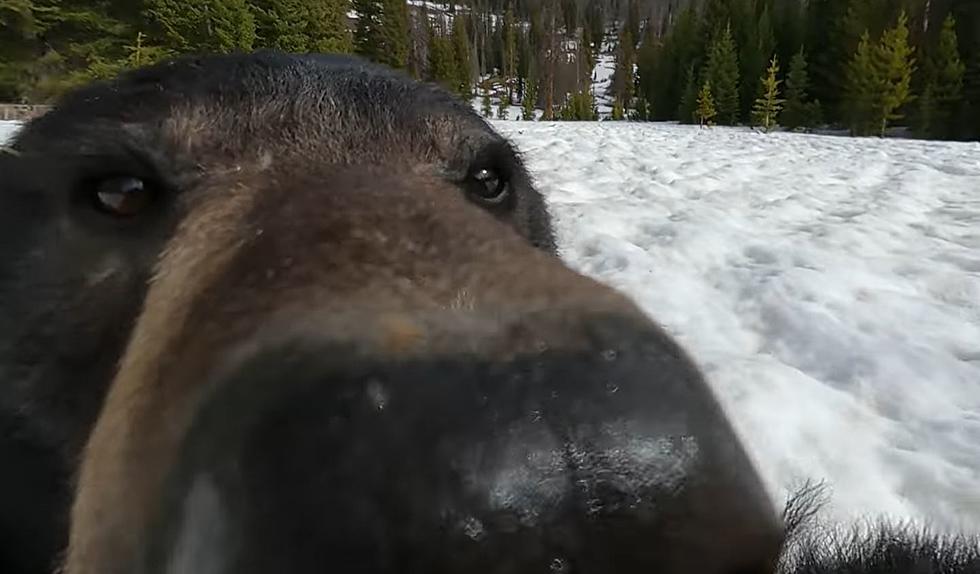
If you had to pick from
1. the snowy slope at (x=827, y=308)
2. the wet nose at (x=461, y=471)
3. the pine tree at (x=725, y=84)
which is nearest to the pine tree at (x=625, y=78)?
the pine tree at (x=725, y=84)

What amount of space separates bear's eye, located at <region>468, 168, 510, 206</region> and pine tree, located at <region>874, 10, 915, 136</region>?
145 feet

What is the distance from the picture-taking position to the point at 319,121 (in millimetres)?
1812

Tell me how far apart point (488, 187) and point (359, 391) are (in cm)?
135

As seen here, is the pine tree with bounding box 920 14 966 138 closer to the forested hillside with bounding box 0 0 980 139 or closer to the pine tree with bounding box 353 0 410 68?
the forested hillside with bounding box 0 0 980 139

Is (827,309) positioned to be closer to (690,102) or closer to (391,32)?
(391,32)

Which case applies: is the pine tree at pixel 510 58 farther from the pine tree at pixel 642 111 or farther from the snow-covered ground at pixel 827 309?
the snow-covered ground at pixel 827 309

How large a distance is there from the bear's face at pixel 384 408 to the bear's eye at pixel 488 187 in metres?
0.44

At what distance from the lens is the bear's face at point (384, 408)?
2.71 ft

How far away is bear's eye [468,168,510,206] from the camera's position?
2.09 m

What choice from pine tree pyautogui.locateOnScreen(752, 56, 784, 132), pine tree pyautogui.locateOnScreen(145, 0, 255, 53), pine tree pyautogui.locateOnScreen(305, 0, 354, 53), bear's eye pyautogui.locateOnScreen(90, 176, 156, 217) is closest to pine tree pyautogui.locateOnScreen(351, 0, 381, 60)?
pine tree pyautogui.locateOnScreen(305, 0, 354, 53)

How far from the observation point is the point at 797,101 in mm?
47531

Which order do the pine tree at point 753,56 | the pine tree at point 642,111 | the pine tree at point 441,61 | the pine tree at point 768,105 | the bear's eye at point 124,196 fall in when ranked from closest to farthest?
the bear's eye at point 124,196 → the pine tree at point 768,105 → the pine tree at point 753,56 → the pine tree at point 441,61 → the pine tree at point 642,111

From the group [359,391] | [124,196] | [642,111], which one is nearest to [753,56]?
A: [642,111]

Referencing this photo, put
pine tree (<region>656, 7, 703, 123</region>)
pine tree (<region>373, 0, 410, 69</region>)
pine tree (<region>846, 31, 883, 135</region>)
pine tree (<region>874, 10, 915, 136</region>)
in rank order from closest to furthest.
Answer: pine tree (<region>874, 10, 915, 136</region>) → pine tree (<region>846, 31, 883, 135</region>) → pine tree (<region>373, 0, 410, 69</region>) → pine tree (<region>656, 7, 703, 123</region>)
